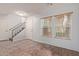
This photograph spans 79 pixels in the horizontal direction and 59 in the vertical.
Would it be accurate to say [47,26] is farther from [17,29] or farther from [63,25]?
[17,29]

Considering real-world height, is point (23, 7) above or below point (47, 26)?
above

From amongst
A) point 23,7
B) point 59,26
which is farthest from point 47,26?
point 23,7

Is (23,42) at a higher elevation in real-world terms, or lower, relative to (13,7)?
lower

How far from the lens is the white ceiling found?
131 cm

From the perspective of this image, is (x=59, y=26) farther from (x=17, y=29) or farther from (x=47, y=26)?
(x=17, y=29)

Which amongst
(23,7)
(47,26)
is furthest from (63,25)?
(23,7)

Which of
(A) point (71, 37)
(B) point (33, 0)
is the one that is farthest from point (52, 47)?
(B) point (33, 0)

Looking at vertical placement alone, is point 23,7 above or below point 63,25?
above

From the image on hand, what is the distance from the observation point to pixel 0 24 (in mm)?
1393

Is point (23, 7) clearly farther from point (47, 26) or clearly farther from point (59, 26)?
point (59, 26)

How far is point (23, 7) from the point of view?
136 cm

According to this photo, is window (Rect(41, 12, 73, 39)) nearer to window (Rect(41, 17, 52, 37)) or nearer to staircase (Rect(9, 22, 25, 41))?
window (Rect(41, 17, 52, 37))

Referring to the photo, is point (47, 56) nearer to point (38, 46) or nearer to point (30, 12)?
point (38, 46)

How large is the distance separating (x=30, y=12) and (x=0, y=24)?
16.5 inches
